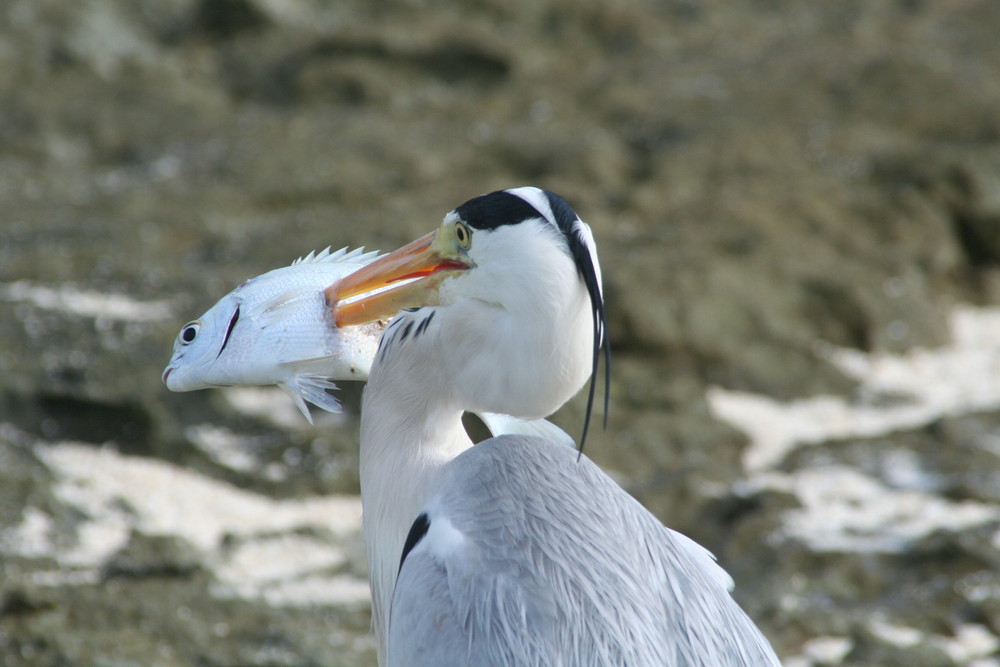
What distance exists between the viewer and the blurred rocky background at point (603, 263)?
15.4 ft

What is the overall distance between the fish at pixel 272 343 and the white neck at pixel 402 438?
0.33 ft

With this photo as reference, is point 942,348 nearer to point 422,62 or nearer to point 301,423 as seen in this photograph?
point 301,423

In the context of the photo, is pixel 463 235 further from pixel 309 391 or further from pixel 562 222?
pixel 309 391

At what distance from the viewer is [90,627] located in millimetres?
4086

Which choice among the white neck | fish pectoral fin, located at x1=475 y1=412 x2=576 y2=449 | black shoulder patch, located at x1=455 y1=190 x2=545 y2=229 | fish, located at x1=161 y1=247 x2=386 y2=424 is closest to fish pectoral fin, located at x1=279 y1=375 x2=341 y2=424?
fish, located at x1=161 y1=247 x2=386 y2=424

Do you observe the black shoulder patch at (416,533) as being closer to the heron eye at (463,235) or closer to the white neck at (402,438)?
the white neck at (402,438)

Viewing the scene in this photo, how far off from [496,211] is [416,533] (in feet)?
2.36

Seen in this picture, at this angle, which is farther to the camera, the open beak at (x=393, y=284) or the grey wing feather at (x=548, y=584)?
the open beak at (x=393, y=284)

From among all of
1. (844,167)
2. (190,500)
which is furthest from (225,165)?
(844,167)

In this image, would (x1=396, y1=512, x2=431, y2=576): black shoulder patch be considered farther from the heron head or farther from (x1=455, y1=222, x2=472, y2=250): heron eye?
(x1=455, y1=222, x2=472, y2=250): heron eye

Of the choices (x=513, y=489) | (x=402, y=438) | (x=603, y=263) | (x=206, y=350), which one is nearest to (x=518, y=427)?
(x=402, y=438)

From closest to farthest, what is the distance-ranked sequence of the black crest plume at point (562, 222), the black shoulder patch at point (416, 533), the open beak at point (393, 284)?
the black crest plume at point (562, 222) → the black shoulder patch at point (416, 533) → the open beak at point (393, 284)

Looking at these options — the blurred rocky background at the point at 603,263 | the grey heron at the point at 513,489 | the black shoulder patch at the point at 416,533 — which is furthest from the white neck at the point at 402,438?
the blurred rocky background at the point at 603,263

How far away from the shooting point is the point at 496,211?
251 cm
